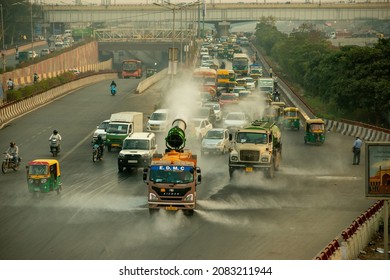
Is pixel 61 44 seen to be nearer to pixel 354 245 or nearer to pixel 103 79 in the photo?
pixel 103 79

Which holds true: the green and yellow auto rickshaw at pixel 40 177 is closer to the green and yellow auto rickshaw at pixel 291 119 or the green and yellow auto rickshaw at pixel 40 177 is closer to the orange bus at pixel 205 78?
the green and yellow auto rickshaw at pixel 291 119

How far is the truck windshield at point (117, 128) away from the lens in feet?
185

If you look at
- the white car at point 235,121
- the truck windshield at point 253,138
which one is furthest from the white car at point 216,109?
the truck windshield at point 253,138

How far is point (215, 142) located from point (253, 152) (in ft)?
37.0

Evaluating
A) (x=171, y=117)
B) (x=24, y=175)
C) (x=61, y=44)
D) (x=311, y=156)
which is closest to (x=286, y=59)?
(x=61, y=44)

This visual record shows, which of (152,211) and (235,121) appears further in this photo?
(235,121)

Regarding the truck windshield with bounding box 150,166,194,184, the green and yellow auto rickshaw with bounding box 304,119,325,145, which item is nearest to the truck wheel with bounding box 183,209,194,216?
the truck windshield with bounding box 150,166,194,184

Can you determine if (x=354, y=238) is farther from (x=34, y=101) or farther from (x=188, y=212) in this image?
(x=34, y=101)

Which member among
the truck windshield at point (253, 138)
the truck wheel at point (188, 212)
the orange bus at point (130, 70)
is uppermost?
the truck windshield at point (253, 138)

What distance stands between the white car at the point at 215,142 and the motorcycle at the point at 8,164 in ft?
39.7


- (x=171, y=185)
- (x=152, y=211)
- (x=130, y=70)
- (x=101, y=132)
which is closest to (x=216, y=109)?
(x=101, y=132)

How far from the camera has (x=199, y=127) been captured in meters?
62.5

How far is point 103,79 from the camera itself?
12731cm

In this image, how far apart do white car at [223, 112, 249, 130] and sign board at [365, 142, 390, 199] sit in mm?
38892
